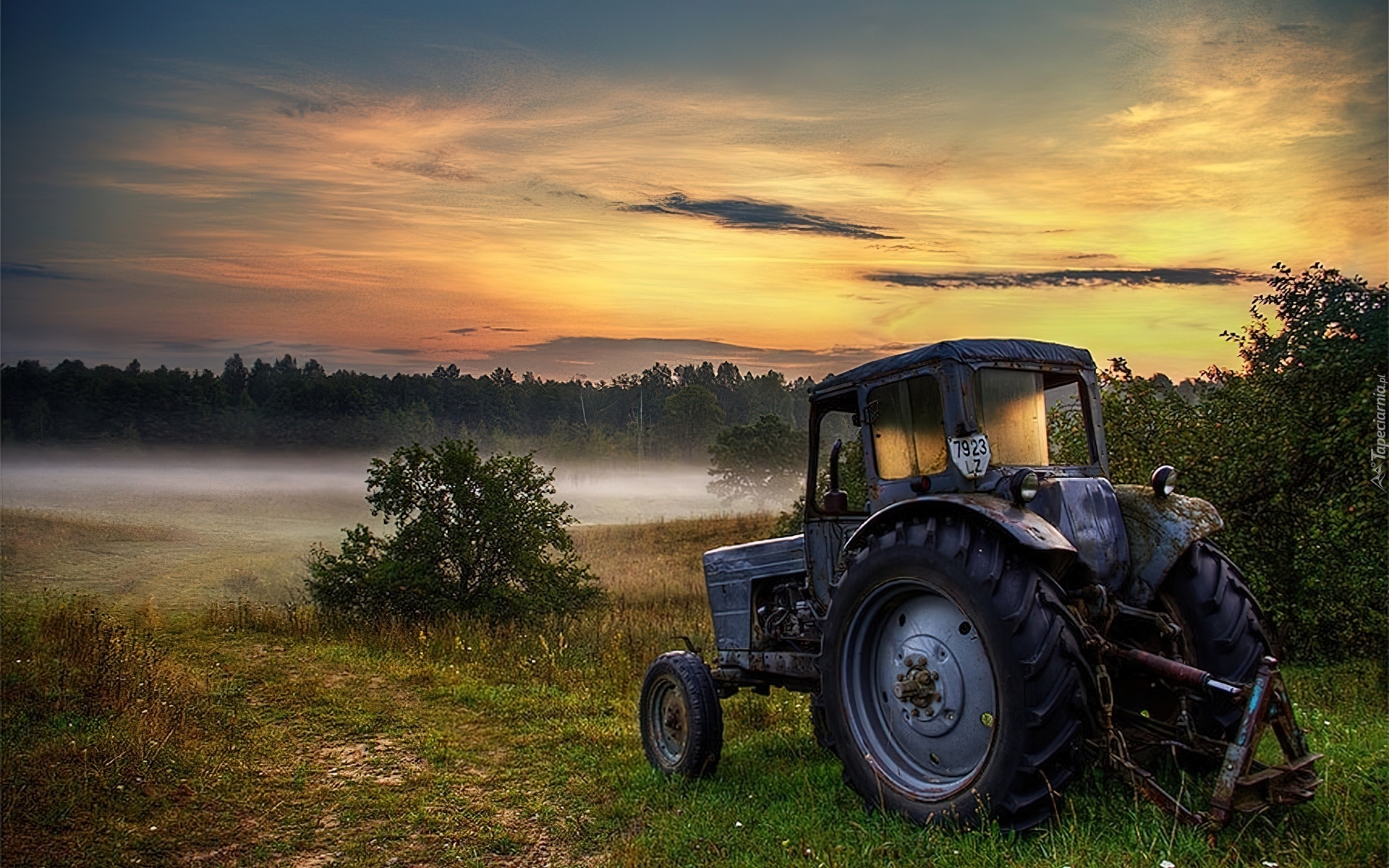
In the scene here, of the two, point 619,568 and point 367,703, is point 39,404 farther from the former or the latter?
point 367,703

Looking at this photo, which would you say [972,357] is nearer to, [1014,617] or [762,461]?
[1014,617]

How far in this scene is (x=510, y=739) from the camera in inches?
331

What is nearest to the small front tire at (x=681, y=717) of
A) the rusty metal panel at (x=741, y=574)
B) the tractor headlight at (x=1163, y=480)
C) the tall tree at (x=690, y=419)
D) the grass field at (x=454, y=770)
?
the grass field at (x=454, y=770)

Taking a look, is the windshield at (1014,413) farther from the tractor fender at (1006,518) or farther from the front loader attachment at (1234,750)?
the front loader attachment at (1234,750)

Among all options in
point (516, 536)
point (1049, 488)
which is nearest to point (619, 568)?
point (516, 536)

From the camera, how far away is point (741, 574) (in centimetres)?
Result: 704

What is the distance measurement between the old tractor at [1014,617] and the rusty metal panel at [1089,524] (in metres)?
0.01

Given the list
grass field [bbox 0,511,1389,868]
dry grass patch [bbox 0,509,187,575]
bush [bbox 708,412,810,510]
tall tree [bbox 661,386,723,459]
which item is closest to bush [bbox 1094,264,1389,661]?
grass field [bbox 0,511,1389,868]

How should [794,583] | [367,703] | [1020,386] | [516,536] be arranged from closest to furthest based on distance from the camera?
[1020,386] < [794,583] < [367,703] < [516,536]

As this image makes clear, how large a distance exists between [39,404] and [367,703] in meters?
38.5

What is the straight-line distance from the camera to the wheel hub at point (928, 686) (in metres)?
4.86

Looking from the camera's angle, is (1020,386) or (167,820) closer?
(1020,386)

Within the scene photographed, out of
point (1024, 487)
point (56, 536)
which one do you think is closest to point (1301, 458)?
point (1024, 487)

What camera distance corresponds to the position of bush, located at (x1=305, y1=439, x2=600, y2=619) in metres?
15.1
